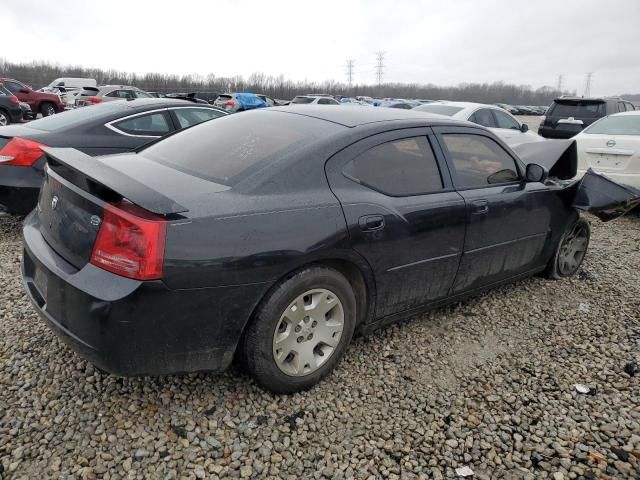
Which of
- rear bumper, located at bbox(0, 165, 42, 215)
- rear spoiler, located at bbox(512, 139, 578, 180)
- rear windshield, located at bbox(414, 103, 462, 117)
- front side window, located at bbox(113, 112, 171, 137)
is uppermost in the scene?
rear windshield, located at bbox(414, 103, 462, 117)

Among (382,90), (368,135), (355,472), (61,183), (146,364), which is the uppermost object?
(382,90)

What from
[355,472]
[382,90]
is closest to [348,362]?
[355,472]

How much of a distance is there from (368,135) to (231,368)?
1609 millimetres

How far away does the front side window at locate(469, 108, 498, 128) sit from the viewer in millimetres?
8523

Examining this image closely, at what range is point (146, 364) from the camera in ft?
6.70

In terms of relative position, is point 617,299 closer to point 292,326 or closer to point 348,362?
point 348,362

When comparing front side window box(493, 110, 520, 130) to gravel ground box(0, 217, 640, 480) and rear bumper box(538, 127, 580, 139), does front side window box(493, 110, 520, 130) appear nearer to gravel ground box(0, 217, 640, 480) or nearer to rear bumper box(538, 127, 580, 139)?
rear bumper box(538, 127, 580, 139)

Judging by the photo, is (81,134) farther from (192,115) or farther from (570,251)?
(570,251)

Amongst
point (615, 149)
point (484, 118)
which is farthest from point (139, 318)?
point (484, 118)

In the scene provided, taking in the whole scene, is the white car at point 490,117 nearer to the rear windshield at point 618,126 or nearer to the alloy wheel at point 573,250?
the rear windshield at point 618,126

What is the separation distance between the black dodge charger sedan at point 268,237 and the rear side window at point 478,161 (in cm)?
1

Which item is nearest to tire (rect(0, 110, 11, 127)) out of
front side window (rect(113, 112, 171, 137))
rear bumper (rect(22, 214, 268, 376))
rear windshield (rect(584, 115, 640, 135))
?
front side window (rect(113, 112, 171, 137))

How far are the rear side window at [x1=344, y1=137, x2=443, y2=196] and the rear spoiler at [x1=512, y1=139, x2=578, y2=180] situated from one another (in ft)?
5.46

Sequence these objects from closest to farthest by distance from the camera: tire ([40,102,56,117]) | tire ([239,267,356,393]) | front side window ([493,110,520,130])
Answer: tire ([239,267,356,393]), front side window ([493,110,520,130]), tire ([40,102,56,117])
